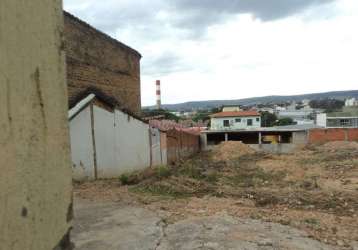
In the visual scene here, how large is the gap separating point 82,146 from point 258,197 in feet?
16.6

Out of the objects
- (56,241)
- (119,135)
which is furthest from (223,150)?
(56,241)

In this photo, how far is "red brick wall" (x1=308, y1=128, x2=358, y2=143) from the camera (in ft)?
102

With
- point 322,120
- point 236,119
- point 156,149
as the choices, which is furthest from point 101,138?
point 322,120

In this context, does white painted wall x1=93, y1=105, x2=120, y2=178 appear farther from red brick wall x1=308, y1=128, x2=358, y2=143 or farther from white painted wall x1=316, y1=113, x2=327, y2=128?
white painted wall x1=316, y1=113, x2=327, y2=128

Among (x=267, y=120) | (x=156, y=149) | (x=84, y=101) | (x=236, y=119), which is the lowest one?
(x=267, y=120)

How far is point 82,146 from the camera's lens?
10539 millimetres

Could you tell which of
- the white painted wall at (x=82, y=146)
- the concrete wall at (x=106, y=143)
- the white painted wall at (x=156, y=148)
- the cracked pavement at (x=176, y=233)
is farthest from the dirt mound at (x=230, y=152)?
the cracked pavement at (x=176, y=233)

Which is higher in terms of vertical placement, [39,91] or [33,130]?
[39,91]

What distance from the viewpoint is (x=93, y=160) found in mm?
10688

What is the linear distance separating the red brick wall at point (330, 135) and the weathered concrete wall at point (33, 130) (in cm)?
3157

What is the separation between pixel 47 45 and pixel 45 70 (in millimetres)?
100

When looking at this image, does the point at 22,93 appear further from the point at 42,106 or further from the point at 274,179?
the point at 274,179

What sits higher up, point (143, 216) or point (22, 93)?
point (22, 93)

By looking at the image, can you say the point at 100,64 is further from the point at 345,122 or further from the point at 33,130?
the point at 345,122
